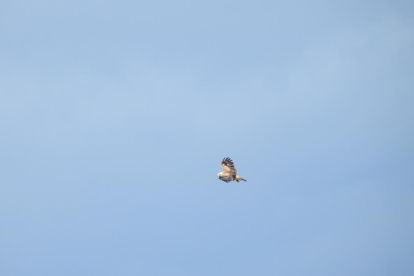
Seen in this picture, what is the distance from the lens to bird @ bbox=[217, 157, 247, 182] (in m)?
120

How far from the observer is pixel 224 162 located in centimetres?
12006

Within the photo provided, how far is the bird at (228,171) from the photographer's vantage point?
393 ft

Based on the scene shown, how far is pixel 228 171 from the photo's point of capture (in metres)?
120
